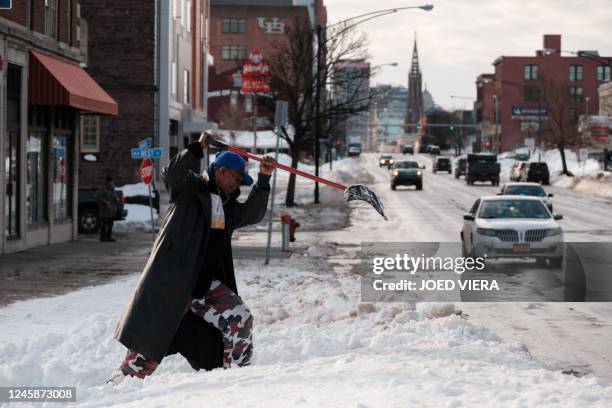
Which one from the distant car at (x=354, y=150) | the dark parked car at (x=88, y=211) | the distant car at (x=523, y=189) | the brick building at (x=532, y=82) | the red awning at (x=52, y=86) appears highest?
the brick building at (x=532, y=82)

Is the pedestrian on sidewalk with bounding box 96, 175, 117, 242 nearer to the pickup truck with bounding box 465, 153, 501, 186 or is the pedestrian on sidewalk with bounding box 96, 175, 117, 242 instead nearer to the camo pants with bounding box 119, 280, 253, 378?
the camo pants with bounding box 119, 280, 253, 378

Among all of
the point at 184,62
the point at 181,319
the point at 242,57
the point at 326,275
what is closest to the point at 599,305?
the point at 326,275

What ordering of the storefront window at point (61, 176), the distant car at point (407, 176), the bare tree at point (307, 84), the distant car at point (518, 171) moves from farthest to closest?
the distant car at point (518, 171), the distant car at point (407, 176), the bare tree at point (307, 84), the storefront window at point (61, 176)

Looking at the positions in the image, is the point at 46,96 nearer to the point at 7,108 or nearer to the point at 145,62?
the point at 7,108

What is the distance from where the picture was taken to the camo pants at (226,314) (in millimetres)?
7531

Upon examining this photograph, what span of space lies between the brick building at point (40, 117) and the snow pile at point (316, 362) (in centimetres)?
874

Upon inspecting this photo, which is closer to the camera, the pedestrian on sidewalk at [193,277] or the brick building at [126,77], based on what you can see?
the pedestrian on sidewalk at [193,277]

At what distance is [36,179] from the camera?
24859mm

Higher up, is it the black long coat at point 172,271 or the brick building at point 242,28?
the brick building at point 242,28

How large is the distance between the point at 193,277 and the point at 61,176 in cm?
2036

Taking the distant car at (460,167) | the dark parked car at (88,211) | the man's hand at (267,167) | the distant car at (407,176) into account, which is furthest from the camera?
the distant car at (460,167)

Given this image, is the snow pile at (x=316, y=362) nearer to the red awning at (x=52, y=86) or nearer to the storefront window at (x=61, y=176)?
the red awning at (x=52, y=86)

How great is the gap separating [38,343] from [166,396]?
11.7ft

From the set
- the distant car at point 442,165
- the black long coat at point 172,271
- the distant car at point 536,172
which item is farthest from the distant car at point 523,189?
the distant car at point 442,165
